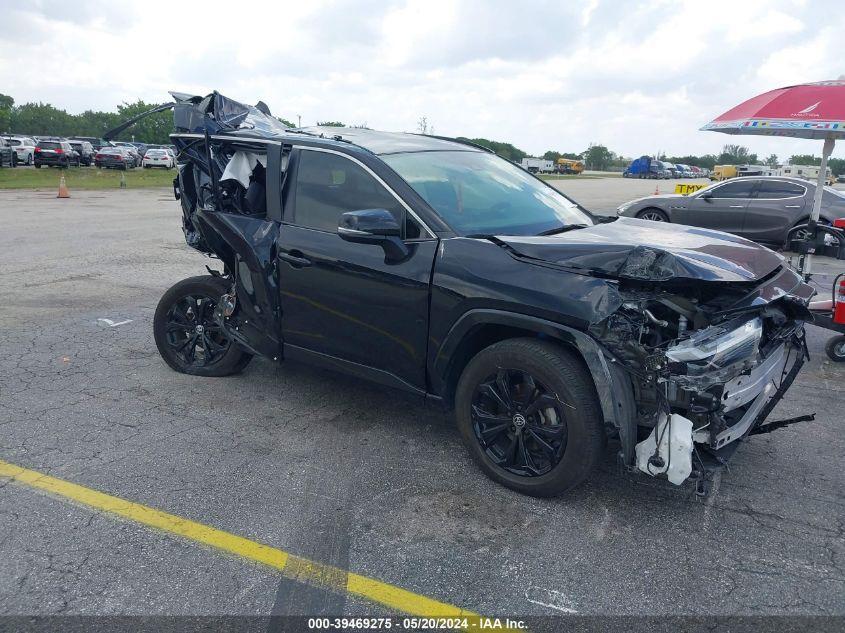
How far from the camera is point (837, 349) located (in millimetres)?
5969

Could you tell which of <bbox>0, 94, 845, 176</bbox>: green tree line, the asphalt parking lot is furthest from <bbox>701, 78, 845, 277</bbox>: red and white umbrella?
<bbox>0, 94, 845, 176</bbox>: green tree line

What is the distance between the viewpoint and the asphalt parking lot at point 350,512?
2760 mm

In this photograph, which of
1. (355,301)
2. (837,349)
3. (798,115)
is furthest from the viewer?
(798,115)

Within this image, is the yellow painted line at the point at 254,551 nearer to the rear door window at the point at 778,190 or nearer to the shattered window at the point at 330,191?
the shattered window at the point at 330,191

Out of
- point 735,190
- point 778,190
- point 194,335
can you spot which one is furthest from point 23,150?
point 194,335

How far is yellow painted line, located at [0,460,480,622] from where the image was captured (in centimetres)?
271

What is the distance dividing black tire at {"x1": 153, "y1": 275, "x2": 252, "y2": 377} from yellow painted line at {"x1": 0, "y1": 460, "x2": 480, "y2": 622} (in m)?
1.63

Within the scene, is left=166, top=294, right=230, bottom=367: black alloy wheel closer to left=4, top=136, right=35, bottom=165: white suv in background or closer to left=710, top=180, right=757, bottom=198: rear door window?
left=710, top=180, right=757, bottom=198: rear door window

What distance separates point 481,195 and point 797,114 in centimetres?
509

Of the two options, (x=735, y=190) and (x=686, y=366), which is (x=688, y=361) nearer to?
(x=686, y=366)

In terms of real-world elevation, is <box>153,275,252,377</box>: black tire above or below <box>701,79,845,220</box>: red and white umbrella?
below

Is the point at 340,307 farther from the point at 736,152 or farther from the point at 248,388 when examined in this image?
the point at 736,152

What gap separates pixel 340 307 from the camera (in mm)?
4078

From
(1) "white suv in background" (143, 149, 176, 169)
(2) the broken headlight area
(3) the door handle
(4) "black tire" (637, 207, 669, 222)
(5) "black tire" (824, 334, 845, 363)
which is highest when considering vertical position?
(1) "white suv in background" (143, 149, 176, 169)
